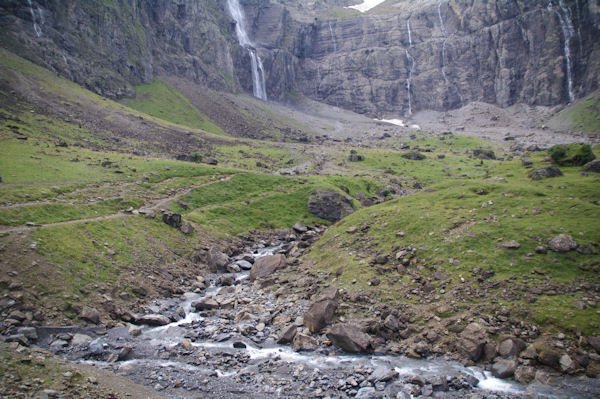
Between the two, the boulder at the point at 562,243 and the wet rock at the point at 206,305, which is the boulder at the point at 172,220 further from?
the boulder at the point at 562,243

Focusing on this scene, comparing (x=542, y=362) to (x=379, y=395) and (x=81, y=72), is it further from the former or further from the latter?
(x=81, y=72)

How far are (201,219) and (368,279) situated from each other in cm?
3393

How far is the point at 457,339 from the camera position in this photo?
22.8 metres

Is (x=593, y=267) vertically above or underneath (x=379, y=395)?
above

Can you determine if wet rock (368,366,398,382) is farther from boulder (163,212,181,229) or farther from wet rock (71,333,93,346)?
boulder (163,212,181,229)

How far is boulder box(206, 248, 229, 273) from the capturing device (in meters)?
45.1

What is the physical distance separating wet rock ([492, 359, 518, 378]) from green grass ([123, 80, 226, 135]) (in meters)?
169

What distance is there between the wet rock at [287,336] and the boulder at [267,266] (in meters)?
14.3

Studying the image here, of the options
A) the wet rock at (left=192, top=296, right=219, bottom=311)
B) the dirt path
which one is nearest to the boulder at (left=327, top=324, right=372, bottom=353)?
the wet rock at (left=192, top=296, right=219, bottom=311)

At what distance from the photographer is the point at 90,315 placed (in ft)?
91.1

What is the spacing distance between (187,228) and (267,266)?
15358 millimetres

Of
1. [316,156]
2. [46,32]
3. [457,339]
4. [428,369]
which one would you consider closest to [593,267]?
[457,339]

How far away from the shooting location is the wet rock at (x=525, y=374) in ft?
63.3

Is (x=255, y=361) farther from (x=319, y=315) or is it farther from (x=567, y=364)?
(x=567, y=364)
